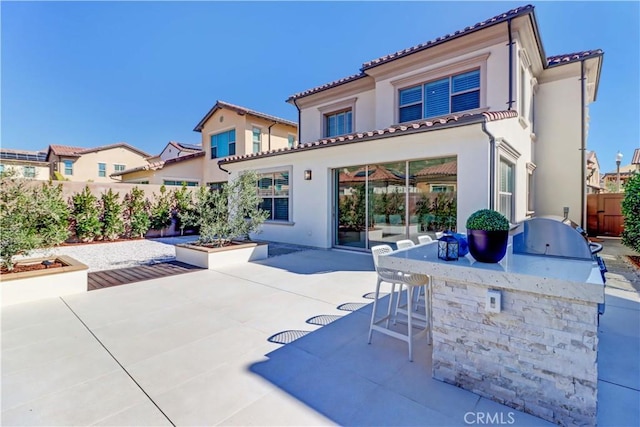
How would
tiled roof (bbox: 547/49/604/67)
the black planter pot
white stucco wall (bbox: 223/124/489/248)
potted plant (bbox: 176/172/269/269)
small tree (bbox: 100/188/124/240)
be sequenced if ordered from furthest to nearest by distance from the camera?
small tree (bbox: 100/188/124/240) < tiled roof (bbox: 547/49/604/67) < potted plant (bbox: 176/172/269/269) < white stucco wall (bbox: 223/124/489/248) < the black planter pot

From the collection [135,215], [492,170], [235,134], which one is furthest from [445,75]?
[135,215]

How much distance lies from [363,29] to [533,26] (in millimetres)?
5531

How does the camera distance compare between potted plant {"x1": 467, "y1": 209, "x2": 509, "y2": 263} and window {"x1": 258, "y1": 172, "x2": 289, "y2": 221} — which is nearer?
potted plant {"x1": 467, "y1": 209, "x2": 509, "y2": 263}

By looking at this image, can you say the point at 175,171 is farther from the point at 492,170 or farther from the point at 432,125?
the point at 492,170

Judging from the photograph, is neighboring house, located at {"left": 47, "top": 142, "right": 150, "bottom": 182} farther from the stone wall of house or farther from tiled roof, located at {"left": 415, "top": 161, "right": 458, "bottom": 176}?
the stone wall of house

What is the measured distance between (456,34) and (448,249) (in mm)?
8630

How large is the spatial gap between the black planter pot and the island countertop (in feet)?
0.21

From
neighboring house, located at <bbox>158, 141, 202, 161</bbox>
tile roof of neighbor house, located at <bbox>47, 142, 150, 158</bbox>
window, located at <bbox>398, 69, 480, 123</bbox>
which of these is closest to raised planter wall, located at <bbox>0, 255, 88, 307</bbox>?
window, located at <bbox>398, 69, 480, 123</bbox>

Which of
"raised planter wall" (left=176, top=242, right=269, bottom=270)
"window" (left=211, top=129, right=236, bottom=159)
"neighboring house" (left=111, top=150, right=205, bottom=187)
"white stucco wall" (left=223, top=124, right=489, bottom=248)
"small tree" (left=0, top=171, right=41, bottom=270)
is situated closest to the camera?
"small tree" (left=0, top=171, right=41, bottom=270)

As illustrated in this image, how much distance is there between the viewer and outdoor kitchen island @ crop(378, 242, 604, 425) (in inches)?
82.7

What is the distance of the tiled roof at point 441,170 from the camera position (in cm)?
737

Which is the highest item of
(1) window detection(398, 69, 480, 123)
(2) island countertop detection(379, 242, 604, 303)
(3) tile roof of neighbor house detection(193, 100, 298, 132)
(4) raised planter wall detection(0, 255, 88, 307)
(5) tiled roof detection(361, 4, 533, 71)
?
(3) tile roof of neighbor house detection(193, 100, 298, 132)

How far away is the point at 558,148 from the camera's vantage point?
11.1 meters

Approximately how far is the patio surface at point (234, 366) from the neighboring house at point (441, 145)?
3.67 metres
